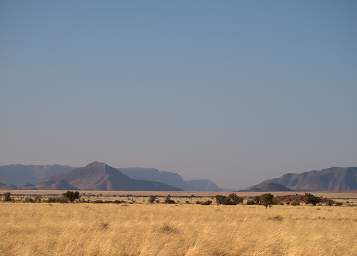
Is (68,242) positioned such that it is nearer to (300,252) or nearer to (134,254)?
(134,254)

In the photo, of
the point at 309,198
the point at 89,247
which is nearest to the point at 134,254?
the point at 89,247

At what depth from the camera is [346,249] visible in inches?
595

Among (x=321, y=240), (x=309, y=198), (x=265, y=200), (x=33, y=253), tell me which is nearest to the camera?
(x=33, y=253)

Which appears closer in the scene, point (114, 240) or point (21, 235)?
point (114, 240)

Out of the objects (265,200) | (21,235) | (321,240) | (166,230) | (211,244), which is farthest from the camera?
(265,200)

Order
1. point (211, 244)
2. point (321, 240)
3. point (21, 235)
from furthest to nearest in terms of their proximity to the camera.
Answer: point (21, 235) → point (321, 240) → point (211, 244)

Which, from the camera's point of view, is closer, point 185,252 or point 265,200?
point 185,252

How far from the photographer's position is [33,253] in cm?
1338

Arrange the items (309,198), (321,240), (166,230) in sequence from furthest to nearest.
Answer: (309,198) → (166,230) → (321,240)

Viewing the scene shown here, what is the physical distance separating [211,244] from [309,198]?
73.8 meters

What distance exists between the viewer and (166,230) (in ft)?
66.2

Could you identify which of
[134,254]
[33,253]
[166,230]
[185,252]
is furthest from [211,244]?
[166,230]

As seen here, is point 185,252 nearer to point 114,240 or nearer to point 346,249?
point 114,240

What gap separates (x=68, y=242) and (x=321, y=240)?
6.85m
